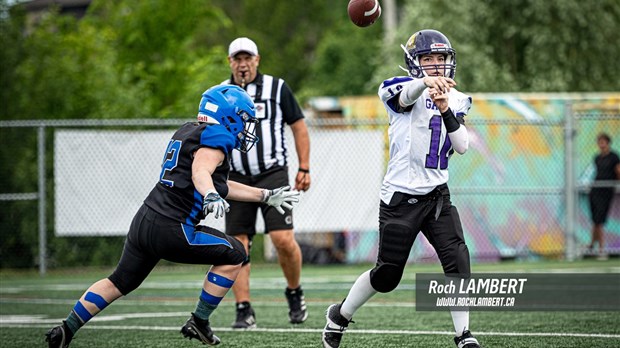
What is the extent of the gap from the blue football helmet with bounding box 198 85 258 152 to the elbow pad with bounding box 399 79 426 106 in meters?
0.87

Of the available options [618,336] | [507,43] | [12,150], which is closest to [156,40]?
[507,43]

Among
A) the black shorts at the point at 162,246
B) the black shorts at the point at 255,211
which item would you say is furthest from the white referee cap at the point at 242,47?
the black shorts at the point at 162,246

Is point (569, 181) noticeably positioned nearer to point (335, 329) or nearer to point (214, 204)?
point (335, 329)

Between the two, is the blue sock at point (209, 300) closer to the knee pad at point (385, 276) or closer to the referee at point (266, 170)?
the knee pad at point (385, 276)

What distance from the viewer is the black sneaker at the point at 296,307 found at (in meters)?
7.40

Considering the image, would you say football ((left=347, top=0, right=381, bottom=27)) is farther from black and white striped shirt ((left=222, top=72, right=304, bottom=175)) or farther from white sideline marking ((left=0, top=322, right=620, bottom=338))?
white sideline marking ((left=0, top=322, right=620, bottom=338))

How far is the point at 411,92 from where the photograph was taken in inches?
207

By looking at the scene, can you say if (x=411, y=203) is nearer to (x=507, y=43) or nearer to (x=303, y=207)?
(x=303, y=207)

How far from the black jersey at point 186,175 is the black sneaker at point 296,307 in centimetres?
204

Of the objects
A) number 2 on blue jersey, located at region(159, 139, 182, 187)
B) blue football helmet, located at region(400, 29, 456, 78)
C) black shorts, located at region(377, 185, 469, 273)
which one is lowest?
black shorts, located at region(377, 185, 469, 273)

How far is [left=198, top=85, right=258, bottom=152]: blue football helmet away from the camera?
555 centimetres

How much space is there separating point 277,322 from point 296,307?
0.24 m

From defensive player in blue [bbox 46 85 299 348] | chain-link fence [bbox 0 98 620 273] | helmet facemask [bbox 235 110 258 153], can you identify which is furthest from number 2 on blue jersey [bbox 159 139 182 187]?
chain-link fence [bbox 0 98 620 273]

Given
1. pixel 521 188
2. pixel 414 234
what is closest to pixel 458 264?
pixel 414 234
